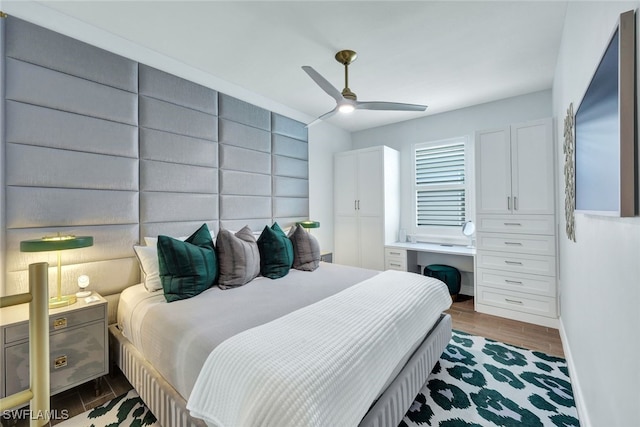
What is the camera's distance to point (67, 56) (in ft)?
6.62

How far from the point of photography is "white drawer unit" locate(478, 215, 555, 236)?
291 centimetres

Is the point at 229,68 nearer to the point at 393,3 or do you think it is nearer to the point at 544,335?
the point at 393,3

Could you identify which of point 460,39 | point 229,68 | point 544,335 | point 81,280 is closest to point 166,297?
point 81,280

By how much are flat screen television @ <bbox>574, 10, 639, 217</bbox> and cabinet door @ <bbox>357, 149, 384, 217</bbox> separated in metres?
2.86

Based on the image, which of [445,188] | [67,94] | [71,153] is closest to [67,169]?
[71,153]

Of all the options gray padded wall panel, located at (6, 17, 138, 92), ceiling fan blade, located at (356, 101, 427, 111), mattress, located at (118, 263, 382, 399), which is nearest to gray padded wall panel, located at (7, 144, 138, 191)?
gray padded wall panel, located at (6, 17, 138, 92)

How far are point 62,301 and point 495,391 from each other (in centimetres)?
298

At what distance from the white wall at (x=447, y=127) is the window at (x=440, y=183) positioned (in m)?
0.10

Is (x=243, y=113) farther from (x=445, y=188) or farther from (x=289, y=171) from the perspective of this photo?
(x=445, y=188)

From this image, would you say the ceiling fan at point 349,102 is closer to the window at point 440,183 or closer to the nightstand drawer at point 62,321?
the window at point 440,183

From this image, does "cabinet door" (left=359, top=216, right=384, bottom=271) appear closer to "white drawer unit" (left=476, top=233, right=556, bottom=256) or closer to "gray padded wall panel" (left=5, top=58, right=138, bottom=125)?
"white drawer unit" (left=476, top=233, right=556, bottom=256)

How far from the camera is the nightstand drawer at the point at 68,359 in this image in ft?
5.16

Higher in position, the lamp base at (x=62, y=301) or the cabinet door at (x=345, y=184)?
the cabinet door at (x=345, y=184)

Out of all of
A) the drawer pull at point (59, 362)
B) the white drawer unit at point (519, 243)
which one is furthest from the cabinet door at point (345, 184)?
the drawer pull at point (59, 362)
